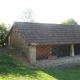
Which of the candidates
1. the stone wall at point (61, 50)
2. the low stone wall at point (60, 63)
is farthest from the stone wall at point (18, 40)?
the stone wall at point (61, 50)

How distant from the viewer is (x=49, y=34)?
2159cm

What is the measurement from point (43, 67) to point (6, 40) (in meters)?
8.22

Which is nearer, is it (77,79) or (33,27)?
(77,79)

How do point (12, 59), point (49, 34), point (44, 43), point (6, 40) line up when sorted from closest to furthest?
point (12, 59) → point (44, 43) → point (49, 34) → point (6, 40)

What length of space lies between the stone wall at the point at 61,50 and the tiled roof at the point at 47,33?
1547mm

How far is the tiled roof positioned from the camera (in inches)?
773

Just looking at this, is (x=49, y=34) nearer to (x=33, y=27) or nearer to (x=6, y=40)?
(x=33, y=27)

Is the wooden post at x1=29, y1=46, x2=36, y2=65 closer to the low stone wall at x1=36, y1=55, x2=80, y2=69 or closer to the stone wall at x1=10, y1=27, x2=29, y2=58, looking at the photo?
the low stone wall at x1=36, y1=55, x2=80, y2=69

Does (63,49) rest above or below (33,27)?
below

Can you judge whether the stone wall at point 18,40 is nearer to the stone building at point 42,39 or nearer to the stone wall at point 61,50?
the stone building at point 42,39

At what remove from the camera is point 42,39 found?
19938 millimetres

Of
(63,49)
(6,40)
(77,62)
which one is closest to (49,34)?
(63,49)

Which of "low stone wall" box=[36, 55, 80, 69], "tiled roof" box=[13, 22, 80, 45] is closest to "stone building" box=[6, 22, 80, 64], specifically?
"tiled roof" box=[13, 22, 80, 45]

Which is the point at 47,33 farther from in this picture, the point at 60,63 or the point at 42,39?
the point at 60,63
